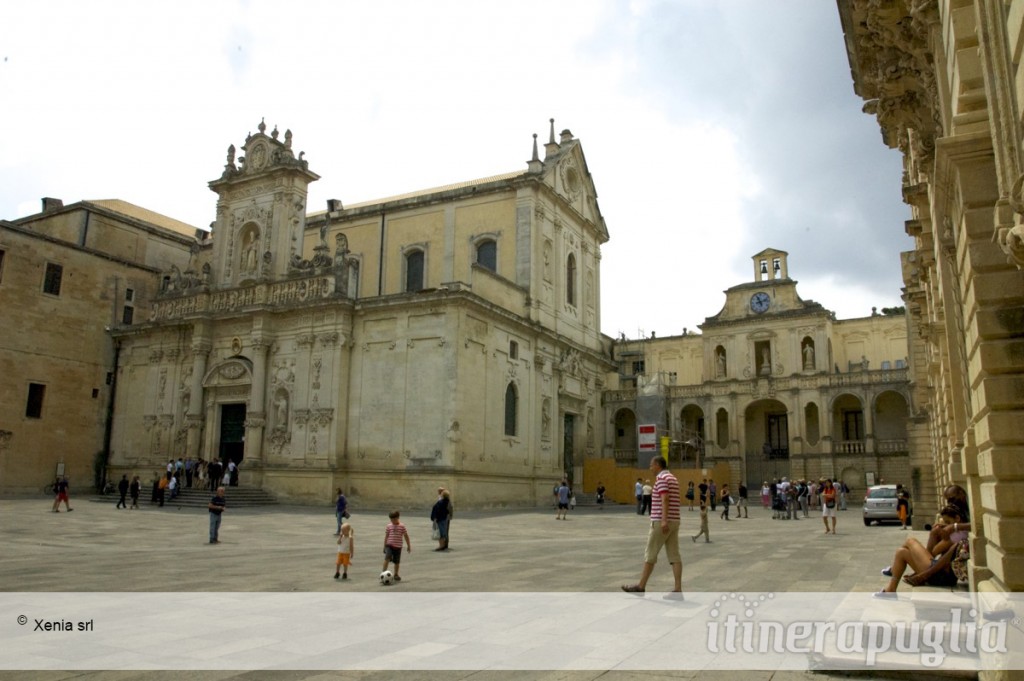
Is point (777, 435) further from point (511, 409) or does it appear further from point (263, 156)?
point (263, 156)

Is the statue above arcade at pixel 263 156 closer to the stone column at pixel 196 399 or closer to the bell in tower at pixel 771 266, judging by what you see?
the stone column at pixel 196 399

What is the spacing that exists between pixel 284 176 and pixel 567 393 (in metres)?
18.3

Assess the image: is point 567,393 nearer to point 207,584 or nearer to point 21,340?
point 21,340

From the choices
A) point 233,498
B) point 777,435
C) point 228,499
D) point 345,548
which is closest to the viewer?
point 345,548

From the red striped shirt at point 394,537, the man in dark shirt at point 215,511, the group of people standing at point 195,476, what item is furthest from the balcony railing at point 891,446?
the red striped shirt at point 394,537

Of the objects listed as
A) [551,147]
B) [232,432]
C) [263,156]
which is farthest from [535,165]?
[232,432]

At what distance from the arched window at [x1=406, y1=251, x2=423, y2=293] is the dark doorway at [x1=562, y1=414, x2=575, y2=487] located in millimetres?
10761

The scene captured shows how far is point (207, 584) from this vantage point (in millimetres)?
10312

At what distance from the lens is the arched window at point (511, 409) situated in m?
33.9

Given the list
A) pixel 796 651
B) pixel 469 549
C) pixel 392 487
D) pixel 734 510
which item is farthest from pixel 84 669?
pixel 734 510

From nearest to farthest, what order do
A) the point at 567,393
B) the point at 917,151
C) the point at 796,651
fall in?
the point at 796,651, the point at 917,151, the point at 567,393

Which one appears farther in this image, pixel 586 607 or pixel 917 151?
pixel 917 151

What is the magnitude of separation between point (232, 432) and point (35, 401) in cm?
990

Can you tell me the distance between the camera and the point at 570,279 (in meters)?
41.7
